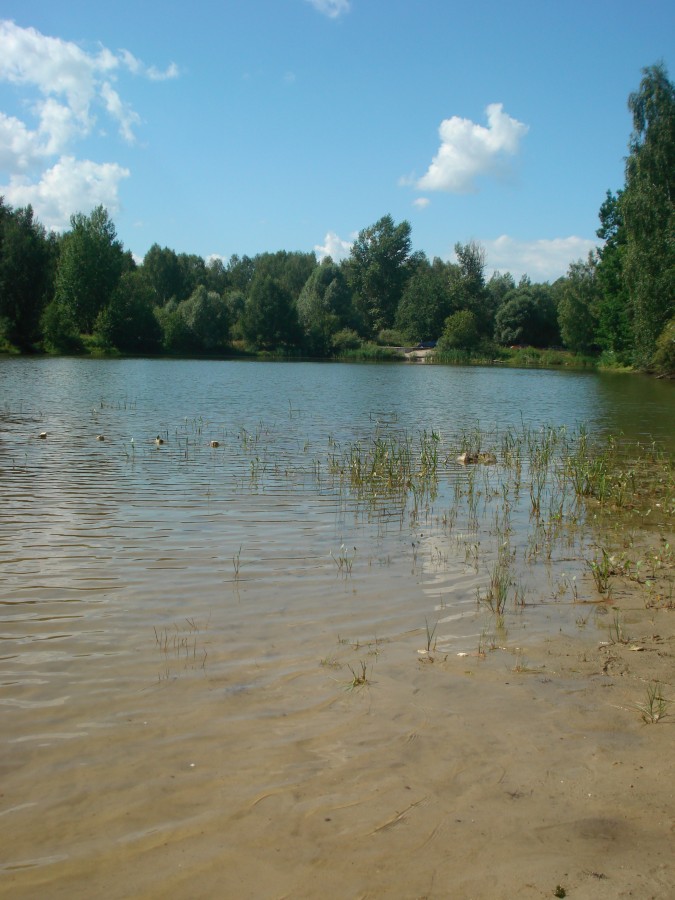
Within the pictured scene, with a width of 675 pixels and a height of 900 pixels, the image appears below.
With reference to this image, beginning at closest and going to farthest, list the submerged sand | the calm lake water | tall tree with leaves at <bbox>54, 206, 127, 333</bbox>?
the submerged sand < the calm lake water < tall tree with leaves at <bbox>54, 206, 127, 333</bbox>

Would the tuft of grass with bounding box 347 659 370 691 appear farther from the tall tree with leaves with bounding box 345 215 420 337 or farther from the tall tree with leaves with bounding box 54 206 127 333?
the tall tree with leaves with bounding box 345 215 420 337

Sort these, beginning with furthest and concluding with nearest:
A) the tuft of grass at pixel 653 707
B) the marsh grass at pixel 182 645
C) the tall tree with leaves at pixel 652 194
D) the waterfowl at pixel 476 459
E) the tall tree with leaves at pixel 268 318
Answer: the tall tree with leaves at pixel 268 318
the tall tree with leaves at pixel 652 194
the waterfowl at pixel 476 459
the marsh grass at pixel 182 645
the tuft of grass at pixel 653 707

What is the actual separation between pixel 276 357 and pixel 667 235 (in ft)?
168

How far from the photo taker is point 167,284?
126062 mm

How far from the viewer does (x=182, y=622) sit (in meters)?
5.93

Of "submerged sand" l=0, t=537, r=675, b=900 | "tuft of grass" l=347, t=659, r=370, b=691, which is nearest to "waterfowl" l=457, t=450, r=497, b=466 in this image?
"submerged sand" l=0, t=537, r=675, b=900

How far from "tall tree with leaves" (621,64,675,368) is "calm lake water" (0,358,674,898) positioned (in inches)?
1493

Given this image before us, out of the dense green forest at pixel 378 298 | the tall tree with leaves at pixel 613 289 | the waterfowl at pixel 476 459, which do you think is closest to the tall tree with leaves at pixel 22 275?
the dense green forest at pixel 378 298

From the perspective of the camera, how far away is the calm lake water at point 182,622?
3.55 metres

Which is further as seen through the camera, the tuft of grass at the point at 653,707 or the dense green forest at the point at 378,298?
the dense green forest at the point at 378,298

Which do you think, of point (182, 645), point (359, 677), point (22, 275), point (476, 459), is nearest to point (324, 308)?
point (22, 275)

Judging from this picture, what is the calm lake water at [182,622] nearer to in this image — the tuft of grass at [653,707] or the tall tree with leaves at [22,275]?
the tuft of grass at [653,707]

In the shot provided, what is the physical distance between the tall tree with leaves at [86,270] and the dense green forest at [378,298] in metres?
0.14

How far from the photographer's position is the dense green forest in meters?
47.4
